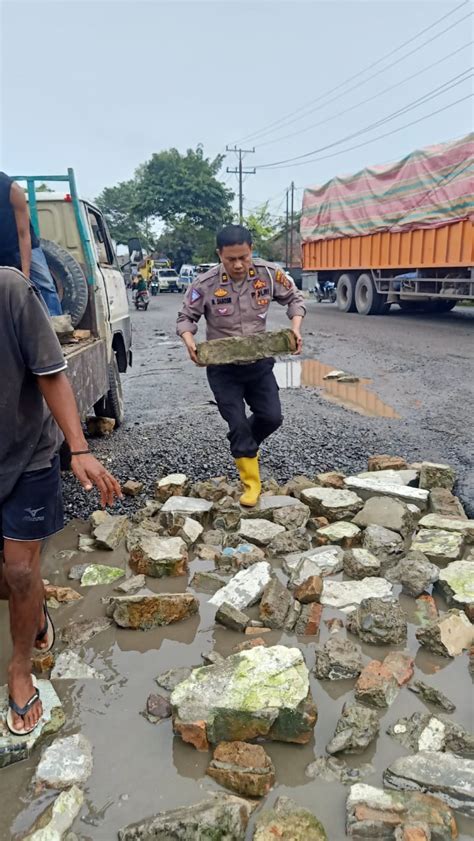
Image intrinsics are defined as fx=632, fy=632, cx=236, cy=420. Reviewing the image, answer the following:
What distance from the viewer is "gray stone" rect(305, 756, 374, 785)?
1720 mm

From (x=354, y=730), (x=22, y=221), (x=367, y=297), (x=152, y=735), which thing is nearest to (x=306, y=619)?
(x=354, y=730)

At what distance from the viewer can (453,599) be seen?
8.25 feet

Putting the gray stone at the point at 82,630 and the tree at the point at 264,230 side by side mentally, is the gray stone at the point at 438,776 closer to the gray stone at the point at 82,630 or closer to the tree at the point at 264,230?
the gray stone at the point at 82,630

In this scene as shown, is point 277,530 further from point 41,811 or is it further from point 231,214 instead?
point 231,214

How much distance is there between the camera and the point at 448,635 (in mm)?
2268

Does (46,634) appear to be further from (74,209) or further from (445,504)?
(74,209)

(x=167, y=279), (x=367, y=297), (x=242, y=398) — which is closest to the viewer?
(x=242, y=398)

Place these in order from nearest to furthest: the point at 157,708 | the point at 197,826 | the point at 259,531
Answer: the point at 197,826 → the point at 157,708 → the point at 259,531

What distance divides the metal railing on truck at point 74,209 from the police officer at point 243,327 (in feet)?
4.10

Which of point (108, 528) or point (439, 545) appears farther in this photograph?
point (108, 528)

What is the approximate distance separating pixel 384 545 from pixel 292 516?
1.82ft

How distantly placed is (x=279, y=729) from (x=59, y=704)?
0.72 m

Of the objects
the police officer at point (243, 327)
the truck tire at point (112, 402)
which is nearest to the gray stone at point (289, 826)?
the police officer at point (243, 327)

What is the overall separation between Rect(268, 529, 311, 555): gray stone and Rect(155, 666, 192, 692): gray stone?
3.17 ft
